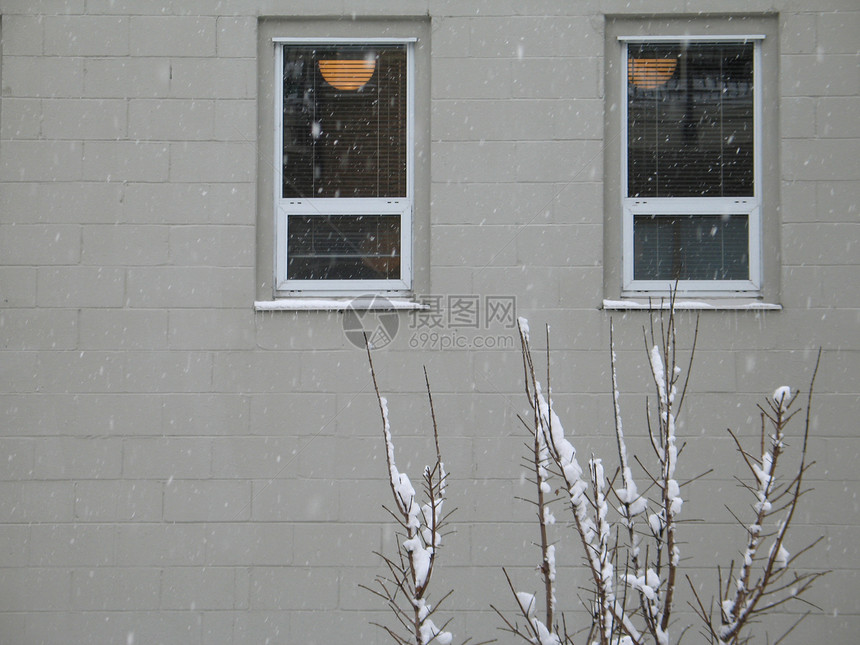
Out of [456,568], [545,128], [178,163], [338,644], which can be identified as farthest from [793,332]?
[178,163]

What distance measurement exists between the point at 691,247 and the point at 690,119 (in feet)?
2.45

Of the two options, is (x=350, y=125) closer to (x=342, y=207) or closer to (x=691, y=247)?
(x=342, y=207)

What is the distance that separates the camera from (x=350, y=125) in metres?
4.12

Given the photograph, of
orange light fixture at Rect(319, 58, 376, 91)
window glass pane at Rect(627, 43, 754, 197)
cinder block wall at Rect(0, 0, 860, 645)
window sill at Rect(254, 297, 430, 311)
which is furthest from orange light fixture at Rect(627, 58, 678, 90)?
window sill at Rect(254, 297, 430, 311)

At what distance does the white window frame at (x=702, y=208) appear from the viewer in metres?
4.01

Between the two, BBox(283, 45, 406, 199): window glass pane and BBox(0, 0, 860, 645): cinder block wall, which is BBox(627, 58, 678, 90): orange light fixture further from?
BBox(283, 45, 406, 199): window glass pane

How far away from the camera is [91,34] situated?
395 centimetres

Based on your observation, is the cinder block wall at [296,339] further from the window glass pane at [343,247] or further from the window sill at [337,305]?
the window glass pane at [343,247]

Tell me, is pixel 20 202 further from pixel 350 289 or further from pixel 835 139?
pixel 835 139

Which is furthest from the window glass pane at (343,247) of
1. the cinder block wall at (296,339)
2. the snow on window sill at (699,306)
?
the snow on window sill at (699,306)

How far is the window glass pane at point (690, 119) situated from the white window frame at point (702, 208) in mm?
35

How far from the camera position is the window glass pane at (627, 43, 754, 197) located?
4.08 meters

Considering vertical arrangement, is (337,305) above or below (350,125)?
below

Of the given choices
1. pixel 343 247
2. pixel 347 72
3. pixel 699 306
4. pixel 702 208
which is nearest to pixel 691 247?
pixel 702 208
